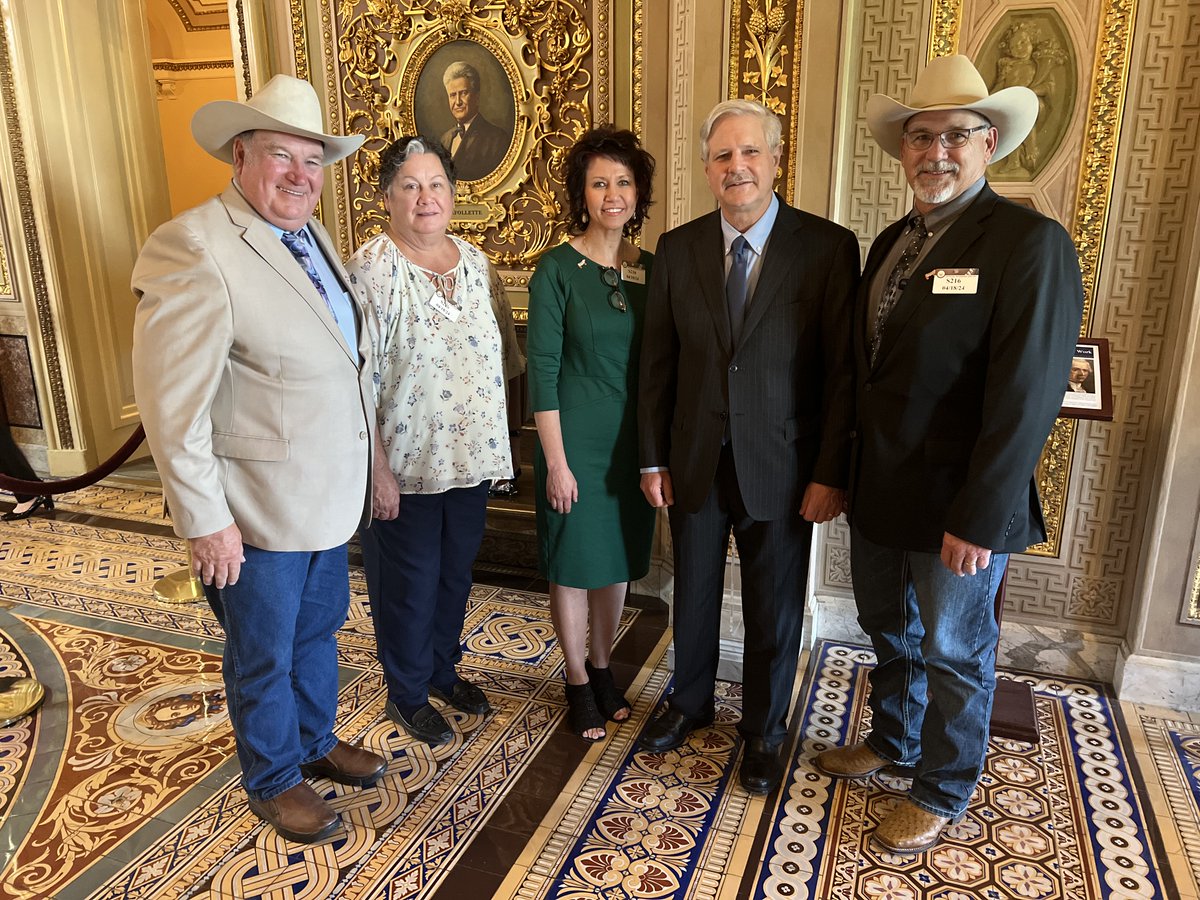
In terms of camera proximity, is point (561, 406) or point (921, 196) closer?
point (921, 196)

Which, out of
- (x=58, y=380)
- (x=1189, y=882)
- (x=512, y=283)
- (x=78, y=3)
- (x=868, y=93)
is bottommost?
(x=1189, y=882)

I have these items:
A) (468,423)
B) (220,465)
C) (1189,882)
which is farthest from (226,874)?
(1189,882)

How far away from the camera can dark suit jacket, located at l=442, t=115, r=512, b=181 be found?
4070 mm

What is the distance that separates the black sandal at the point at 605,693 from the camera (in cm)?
285

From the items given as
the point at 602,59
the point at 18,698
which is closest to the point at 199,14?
the point at 602,59

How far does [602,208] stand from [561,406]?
59cm

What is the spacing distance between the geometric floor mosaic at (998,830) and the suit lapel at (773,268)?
4.53 feet

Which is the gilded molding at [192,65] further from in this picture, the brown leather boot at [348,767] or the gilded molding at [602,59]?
the brown leather boot at [348,767]

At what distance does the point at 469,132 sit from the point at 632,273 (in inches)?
79.5

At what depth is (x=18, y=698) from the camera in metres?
2.93

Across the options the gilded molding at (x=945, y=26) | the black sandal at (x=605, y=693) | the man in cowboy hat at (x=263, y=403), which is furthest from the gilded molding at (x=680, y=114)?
the black sandal at (x=605, y=693)

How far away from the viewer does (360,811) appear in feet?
7.88

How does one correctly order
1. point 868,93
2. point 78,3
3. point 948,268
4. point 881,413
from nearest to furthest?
1. point 948,268
2. point 881,413
3. point 868,93
4. point 78,3

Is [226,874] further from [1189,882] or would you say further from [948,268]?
[1189,882]
